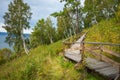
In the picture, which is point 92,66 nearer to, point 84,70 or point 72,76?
point 84,70

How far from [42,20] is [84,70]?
186 ft

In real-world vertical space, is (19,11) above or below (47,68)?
above

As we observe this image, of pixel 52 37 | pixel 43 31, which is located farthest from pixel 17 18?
pixel 52 37

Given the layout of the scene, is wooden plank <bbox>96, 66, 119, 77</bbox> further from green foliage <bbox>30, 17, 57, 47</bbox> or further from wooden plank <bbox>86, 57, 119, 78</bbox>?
green foliage <bbox>30, 17, 57, 47</bbox>

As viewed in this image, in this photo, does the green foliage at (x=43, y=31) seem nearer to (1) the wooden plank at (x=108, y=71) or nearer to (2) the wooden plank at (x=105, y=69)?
(2) the wooden plank at (x=105, y=69)

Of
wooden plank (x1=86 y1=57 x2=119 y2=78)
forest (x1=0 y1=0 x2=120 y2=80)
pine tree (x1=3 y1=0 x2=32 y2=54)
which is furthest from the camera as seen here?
pine tree (x1=3 y1=0 x2=32 y2=54)

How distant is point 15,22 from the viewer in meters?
36.0

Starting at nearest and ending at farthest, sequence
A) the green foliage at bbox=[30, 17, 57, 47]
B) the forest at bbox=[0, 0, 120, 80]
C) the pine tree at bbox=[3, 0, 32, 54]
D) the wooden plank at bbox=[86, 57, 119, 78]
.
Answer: the wooden plank at bbox=[86, 57, 119, 78] < the forest at bbox=[0, 0, 120, 80] < the pine tree at bbox=[3, 0, 32, 54] < the green foliage at bbox=[30, 17, 57, 47]

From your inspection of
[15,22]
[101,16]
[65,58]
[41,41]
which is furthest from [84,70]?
[41,41]

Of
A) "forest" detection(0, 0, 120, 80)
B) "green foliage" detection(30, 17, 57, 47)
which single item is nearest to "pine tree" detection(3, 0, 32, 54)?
"forest" detection(0, 0, 120, 80)

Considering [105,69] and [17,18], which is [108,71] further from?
[17,18]

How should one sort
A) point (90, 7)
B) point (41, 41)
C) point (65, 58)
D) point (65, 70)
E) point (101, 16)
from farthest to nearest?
point (41, 41) < point (101, 16) < point (90, 7) < point (65, 58) < point (65, 70)

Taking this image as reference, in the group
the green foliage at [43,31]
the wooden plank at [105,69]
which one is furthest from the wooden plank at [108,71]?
the green foliage at [43,31]

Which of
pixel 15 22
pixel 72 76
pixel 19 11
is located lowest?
pixel 72 76
